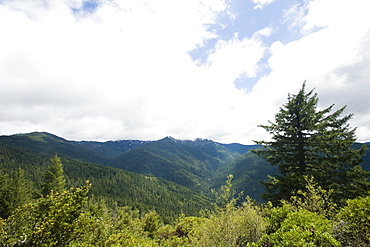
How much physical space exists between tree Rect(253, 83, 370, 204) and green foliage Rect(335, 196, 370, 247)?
8.19m

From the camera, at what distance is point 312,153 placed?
1673 centimetres

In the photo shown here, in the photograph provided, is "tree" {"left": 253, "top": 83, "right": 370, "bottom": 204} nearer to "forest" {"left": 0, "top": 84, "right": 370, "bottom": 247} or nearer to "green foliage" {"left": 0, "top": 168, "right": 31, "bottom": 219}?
"forest" {"left": 0, "top": 84, "right": 370, "bottom": 247}

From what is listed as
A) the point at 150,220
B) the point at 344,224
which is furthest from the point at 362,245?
the point at 150,220

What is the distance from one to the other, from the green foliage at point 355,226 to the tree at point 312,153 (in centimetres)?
819

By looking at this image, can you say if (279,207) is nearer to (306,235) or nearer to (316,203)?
(316,203)

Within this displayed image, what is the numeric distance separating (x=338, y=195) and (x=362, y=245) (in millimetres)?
12574

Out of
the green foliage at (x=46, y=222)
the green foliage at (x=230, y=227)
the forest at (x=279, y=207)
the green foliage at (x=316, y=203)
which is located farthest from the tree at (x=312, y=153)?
the green foliage at (x=46, y=222)

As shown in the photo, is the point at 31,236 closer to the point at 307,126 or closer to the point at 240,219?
the point at 240,219

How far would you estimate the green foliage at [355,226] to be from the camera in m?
6.23

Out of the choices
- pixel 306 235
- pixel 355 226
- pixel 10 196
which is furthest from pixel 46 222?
pixel 10 196

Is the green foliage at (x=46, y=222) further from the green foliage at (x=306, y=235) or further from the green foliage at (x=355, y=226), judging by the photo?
the green foliage at (x=355, y=226)

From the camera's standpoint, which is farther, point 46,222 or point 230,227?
point 230,227

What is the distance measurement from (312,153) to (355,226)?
11.9 m

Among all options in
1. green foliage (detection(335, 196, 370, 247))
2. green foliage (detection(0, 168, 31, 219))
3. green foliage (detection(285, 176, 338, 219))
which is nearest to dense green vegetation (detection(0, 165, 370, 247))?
green foliage (detection(335, 196, 370, 247))
